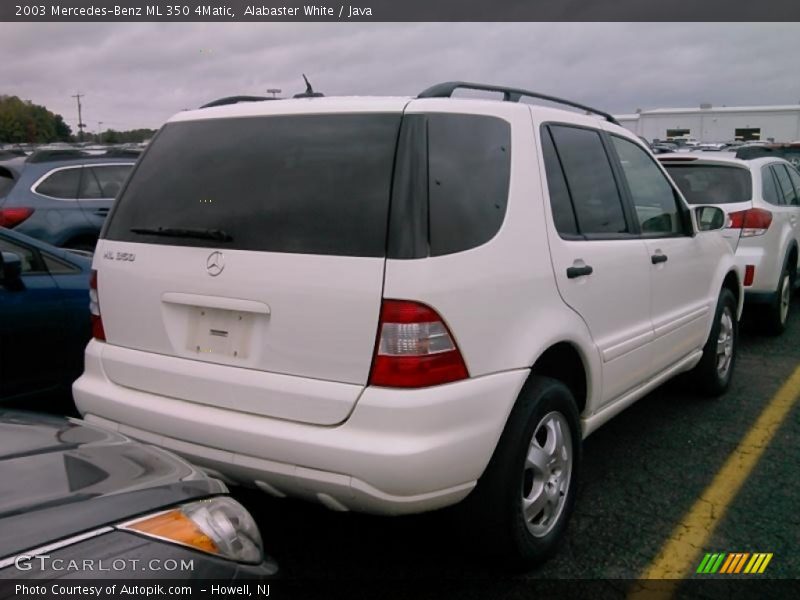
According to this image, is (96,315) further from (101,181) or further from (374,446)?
(101,181)

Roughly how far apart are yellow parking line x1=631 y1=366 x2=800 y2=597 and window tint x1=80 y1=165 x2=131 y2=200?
22.5ft

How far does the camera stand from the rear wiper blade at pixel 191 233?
9.26ft

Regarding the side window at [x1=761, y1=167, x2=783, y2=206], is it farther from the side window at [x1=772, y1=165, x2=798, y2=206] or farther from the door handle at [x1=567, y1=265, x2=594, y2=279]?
the door handle at [x1=567, y1=265, x2=594, y2=279]

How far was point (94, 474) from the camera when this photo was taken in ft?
6.53

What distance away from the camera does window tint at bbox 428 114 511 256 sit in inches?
→ 104

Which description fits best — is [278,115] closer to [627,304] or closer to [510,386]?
[510,386]

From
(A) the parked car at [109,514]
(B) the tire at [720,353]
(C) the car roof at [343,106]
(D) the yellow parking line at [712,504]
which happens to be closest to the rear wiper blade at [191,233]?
(C) the car roof at [343,106]

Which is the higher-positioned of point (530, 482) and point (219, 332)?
point (219, 332)

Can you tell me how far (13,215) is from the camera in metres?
7.67

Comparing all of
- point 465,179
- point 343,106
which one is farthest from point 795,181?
point 343,106

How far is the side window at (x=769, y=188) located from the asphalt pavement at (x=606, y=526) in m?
2.96

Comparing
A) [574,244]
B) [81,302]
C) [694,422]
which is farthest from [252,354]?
[694,422]

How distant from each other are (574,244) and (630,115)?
6141cm

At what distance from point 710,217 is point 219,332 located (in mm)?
3351
